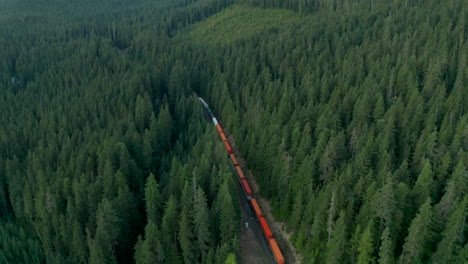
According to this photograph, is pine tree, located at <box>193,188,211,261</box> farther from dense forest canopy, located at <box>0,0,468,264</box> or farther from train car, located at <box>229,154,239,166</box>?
train car, located at <box>229,154,239,166</box>

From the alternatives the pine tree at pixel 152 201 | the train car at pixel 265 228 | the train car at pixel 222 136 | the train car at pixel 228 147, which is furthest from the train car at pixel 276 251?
the train car at pixel 222 136

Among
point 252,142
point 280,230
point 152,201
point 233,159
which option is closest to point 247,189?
point 252,142

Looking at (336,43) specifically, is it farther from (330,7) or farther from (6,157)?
(6,157)

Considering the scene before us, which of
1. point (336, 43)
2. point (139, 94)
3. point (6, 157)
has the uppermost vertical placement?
point (336, 43)

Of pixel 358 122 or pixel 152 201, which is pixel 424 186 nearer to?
pixel 358 122

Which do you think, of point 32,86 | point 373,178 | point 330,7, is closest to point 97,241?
point 373,178

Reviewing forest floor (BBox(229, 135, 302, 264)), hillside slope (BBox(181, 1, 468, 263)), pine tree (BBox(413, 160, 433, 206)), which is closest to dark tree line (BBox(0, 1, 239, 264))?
forest floor (BBox(229, 135, 302, 264))
